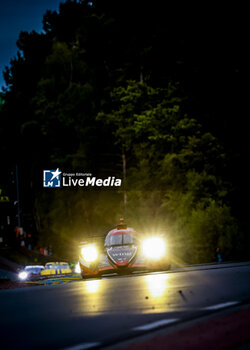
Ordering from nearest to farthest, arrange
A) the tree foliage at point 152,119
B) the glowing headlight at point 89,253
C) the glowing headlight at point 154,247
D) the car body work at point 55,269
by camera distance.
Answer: the glowing headlight at point 154,247 < the glowing headlight at point 89,253 < the car body work at point 55,269 < the tree foliage at point 152,119

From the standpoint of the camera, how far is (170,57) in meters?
41.2

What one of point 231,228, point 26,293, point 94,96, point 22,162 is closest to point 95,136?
point 94,96

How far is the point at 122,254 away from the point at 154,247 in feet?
3.40

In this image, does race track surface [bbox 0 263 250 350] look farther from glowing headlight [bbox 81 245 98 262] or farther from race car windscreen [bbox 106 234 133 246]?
glowing headlight [bbox 81 245 98 262]

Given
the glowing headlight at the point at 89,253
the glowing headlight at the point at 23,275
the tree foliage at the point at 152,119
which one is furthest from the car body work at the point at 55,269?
the glowing headlight at the point at 89,253

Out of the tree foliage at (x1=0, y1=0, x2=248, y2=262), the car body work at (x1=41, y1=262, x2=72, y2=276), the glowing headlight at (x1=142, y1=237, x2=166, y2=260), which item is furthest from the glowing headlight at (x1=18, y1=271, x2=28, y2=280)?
the glowing headlight at (x1=142, y1=237, x2=166, y2=260)

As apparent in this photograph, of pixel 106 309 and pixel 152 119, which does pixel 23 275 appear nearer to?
pixel 152 119

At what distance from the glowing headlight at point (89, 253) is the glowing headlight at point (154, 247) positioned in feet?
4.80

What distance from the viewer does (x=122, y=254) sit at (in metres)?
18.6

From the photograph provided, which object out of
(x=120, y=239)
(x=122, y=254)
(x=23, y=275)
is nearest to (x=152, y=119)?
(x=23, y=275)

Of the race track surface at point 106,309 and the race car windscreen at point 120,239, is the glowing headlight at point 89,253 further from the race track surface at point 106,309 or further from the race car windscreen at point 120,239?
the race track surface at point 106,309

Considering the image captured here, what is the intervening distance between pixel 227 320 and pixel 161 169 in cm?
3406

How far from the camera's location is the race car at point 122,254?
18.7 meters

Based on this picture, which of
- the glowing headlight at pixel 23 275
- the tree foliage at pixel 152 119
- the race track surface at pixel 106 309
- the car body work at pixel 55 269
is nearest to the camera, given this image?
the race track surface at pixel 106 309
